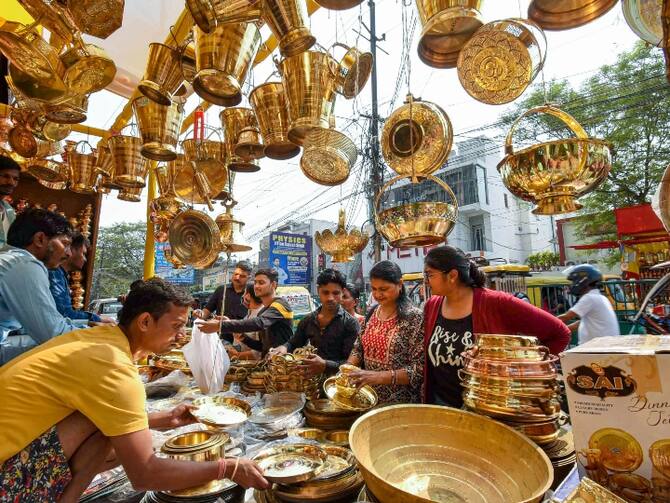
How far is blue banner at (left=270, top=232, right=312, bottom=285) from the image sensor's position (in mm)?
14403

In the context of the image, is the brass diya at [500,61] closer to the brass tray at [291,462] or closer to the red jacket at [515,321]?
the red jacket at [515,321]

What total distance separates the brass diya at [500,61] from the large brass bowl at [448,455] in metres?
1.30

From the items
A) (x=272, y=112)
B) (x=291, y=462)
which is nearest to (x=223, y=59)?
(x=272, y=112)

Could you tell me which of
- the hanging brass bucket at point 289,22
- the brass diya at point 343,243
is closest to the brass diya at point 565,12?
the hanging brass bucket at point 289,22

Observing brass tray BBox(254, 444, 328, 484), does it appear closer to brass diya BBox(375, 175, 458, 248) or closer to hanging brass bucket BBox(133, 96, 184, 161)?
brass diya BBox(375, 175, 458, 248)

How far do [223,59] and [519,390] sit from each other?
76.6 inches

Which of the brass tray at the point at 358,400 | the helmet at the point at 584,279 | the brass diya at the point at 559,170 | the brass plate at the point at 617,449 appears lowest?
the brass tray at the point at 358,400

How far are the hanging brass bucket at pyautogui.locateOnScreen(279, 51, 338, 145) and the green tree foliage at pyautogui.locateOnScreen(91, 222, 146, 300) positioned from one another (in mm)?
34990

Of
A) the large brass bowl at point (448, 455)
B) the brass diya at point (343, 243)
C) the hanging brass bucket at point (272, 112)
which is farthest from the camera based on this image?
the brass diya at point (343, 243)

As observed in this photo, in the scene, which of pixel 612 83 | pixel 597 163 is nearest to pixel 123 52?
pixel 597 163

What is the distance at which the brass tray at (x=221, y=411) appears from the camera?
1576 millimetres

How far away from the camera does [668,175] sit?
98 centimetres

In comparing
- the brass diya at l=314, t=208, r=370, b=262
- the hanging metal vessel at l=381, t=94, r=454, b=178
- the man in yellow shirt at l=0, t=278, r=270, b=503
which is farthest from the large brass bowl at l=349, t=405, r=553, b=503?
the brass diya at l=314, t=208, r=370, b=262

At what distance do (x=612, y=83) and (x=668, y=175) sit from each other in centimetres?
1576
